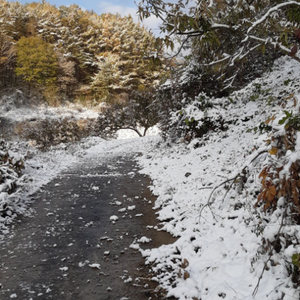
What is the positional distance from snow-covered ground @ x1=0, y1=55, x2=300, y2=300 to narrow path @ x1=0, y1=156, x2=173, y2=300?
0.36 m

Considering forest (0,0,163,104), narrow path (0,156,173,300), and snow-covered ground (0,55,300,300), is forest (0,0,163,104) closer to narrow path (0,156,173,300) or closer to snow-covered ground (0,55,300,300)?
snow-covered ground (0,55,300,300)

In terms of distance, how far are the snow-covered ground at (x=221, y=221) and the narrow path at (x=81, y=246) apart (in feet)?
1.18

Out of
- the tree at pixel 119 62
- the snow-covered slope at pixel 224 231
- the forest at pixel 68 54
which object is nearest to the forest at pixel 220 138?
the snow-covered slope at pixel 224 231

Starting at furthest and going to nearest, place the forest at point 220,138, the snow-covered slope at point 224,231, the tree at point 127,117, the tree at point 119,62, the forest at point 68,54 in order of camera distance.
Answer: the tree at point 119,62 → the forest at point 68,54 → the tree at point 127,117 → the snow-covered slope at point 224,231 → the forest at point 220,138

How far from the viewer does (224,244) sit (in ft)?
12.2

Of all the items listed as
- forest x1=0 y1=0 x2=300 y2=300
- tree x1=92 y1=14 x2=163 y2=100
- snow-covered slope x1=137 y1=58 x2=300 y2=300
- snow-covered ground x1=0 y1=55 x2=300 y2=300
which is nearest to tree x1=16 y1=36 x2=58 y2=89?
forest x1=0 y1=0 x2=300 y2=300

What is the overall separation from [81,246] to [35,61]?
95.0 ft

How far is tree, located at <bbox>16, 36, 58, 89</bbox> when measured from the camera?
27.4m

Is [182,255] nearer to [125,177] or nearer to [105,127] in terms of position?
[125,177]

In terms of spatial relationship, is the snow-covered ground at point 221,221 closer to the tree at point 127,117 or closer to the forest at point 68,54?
the tree at point 127,117

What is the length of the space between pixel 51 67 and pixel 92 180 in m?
24.9

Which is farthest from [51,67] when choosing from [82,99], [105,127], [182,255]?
[182,255]

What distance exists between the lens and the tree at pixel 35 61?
27.4 meters

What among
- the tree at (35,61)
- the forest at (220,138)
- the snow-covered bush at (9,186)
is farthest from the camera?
the tree at (35,61)
